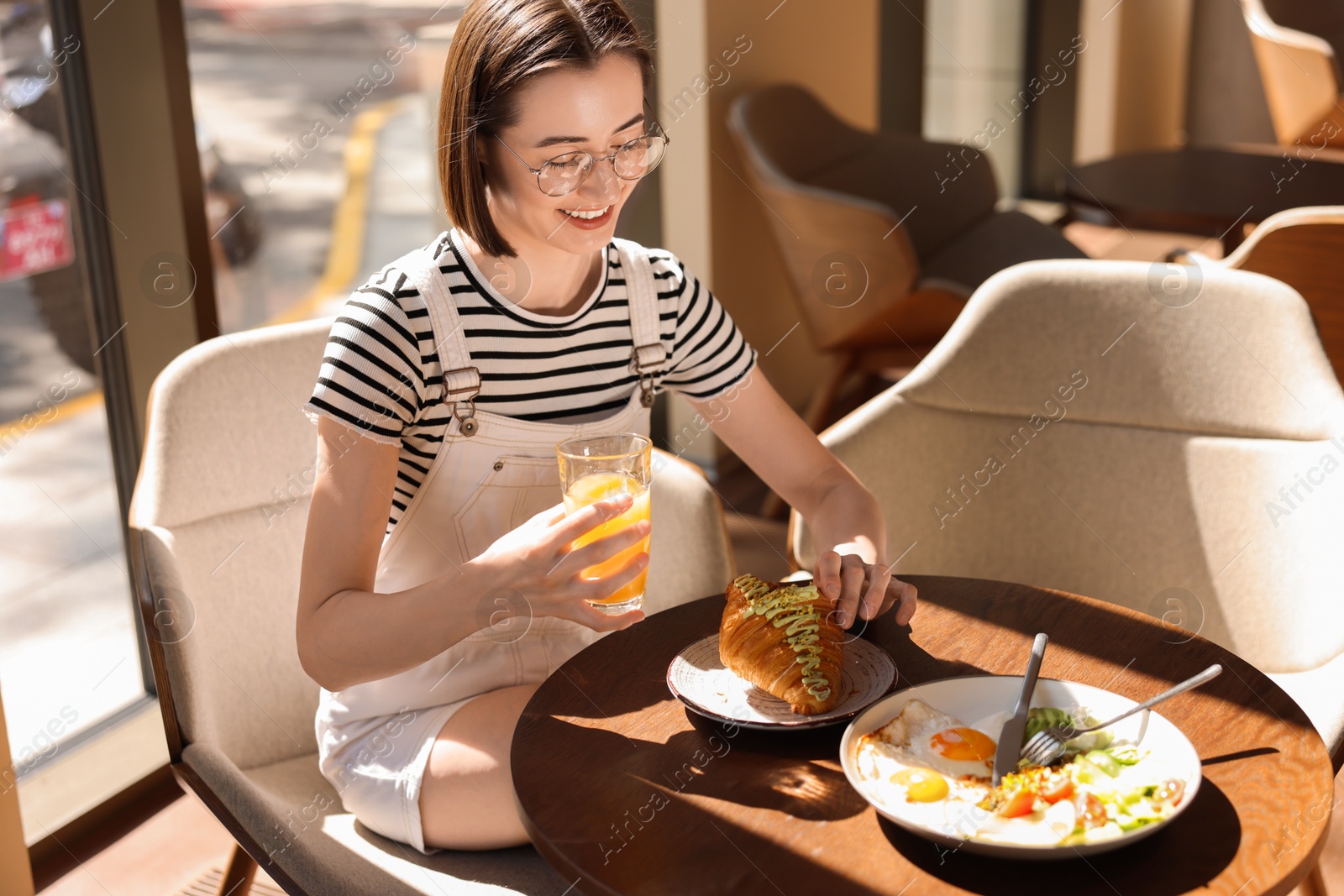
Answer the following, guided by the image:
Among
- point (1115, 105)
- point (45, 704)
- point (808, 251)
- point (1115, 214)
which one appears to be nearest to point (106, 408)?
point (45, 704)

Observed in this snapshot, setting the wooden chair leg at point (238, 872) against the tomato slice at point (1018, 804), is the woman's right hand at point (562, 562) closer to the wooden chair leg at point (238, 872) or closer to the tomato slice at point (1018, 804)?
the tomato slice at point (1018, 804)

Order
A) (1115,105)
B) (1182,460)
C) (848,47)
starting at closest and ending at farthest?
(1182,460) → (848,47) → (1115,105)

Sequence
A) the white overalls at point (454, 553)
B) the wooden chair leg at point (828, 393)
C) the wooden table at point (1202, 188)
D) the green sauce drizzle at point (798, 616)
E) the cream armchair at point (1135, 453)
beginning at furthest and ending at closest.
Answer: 1. the wooden chair leg at point (828, 393)
2. the wooden table at point (1202, 188)
3. the cream armchair at point (1135, 453)
4. the white overalls at point (454, 553)
5. the green sauce drizzle at point (798, 616)

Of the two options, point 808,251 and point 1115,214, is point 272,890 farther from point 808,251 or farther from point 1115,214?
point 1115,214

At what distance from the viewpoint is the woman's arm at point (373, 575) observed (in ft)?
3.57

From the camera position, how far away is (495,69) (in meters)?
1.29

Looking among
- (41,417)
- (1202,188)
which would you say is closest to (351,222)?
(41,417)

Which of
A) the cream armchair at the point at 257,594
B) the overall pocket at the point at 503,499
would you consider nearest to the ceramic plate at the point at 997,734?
the cream armchair at the point at 257,594

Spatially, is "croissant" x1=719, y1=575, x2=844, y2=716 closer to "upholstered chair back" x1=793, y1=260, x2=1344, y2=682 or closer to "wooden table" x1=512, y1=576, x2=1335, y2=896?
"wooden table" x1=512, y1=576, x2=1335, y2=896

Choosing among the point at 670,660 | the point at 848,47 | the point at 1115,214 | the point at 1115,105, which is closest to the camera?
the point at 670,660

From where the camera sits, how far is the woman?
3.93ft

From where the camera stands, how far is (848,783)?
1.05 metres

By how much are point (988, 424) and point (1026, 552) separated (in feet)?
0.67

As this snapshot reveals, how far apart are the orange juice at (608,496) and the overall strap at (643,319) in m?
0.39
